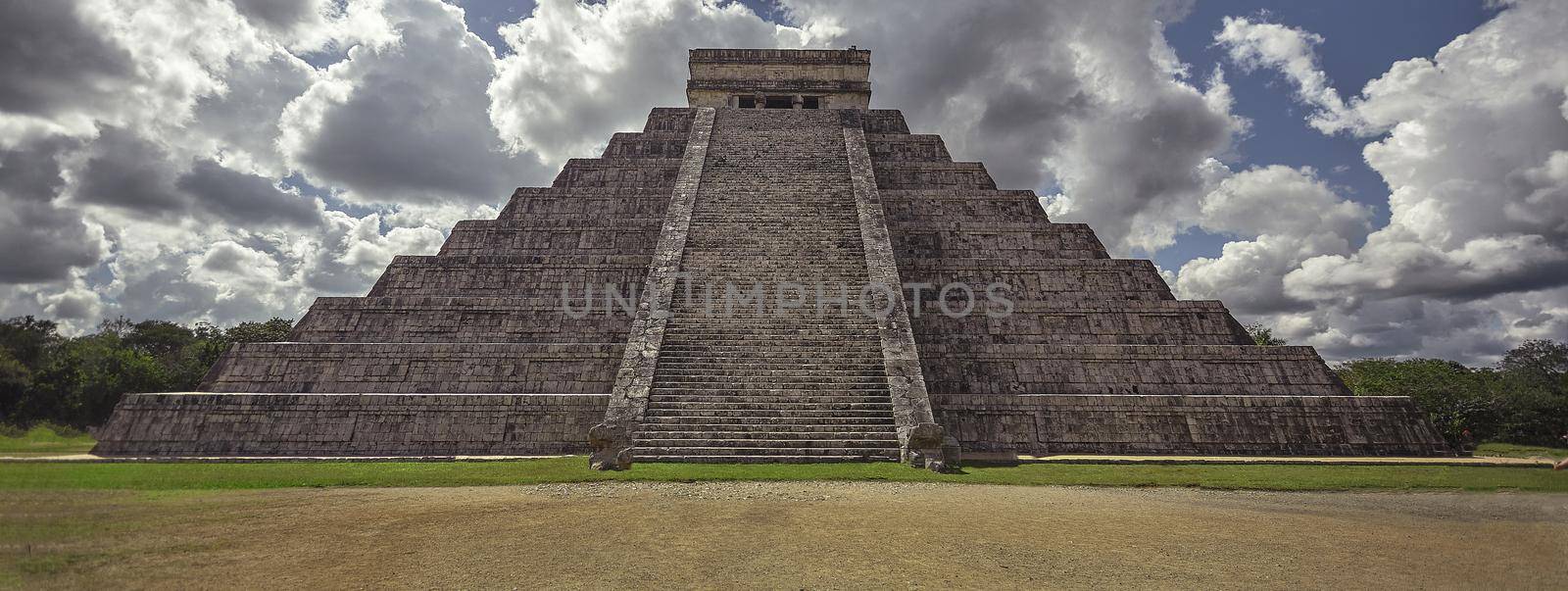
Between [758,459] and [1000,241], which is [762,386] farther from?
[1000,241]

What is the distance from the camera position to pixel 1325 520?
600 cm

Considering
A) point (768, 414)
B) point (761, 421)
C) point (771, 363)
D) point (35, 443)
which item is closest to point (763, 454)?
point (761, 421)

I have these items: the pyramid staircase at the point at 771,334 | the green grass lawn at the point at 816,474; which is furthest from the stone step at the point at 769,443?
the green grass lawn at the point at 816,474

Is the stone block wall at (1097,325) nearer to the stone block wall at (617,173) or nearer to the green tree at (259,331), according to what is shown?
Answer: the stone block wall at (617,173)

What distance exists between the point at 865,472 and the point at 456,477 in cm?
518

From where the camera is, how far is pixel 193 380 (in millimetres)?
30062

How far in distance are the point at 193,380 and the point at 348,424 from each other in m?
27.5

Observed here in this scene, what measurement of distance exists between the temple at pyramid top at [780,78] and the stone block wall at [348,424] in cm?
2110

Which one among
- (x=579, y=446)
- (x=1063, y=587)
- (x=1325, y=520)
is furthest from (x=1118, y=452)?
(x=579, y=446)

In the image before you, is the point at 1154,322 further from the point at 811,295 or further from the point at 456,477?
the point at 456,477

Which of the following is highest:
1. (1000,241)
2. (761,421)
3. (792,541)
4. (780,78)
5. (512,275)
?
(780,78)

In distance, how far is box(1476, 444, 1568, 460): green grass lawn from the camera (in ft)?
41.0

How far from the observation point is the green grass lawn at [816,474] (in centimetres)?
778

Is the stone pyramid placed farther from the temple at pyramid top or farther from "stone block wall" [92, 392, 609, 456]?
the temple at pyramid top
